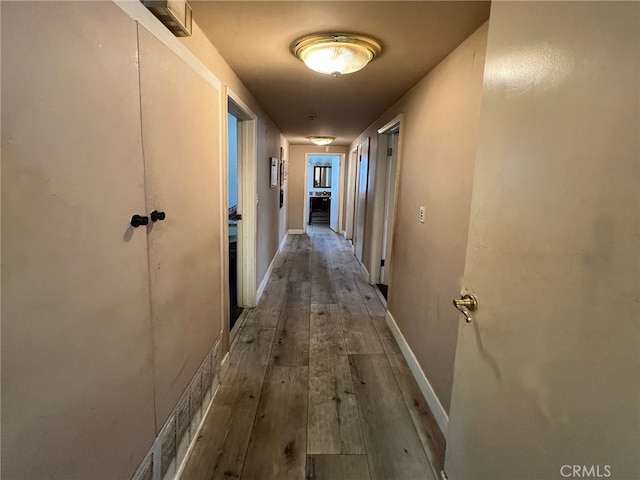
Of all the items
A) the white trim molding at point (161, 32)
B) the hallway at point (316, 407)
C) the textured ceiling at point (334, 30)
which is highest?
the textured ceiling at point (334, 30)

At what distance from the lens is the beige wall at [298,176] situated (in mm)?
7312

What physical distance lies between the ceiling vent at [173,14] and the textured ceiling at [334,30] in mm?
173

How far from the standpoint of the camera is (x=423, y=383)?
2086 millimetres

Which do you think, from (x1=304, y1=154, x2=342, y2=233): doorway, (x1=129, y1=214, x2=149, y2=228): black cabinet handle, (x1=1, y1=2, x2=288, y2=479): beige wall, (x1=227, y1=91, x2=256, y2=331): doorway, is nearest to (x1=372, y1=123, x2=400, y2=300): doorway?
(x1=227, y1=91, x2=256, y2=331): doorway

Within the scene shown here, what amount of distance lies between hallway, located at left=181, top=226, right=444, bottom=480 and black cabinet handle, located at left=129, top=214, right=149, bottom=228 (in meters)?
1.18

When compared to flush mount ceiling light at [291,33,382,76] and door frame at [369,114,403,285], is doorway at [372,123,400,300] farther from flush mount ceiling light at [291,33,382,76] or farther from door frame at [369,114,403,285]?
flush mount ceiling light at [291,33,382,76]

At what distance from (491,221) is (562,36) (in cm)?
50

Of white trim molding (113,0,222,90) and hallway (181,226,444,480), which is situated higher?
white trim molding (113,0,222,90)

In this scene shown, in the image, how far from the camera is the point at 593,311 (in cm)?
64

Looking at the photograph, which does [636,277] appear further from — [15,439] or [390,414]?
[390,414]

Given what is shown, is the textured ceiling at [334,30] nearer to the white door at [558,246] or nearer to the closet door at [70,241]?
the white door at [558,246]

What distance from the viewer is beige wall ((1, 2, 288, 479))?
2.12 ft

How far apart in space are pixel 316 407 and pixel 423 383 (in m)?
0.70

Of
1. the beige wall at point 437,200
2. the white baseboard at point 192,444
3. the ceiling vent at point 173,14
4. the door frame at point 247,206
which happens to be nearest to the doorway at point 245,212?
the door frame at point 247,206
